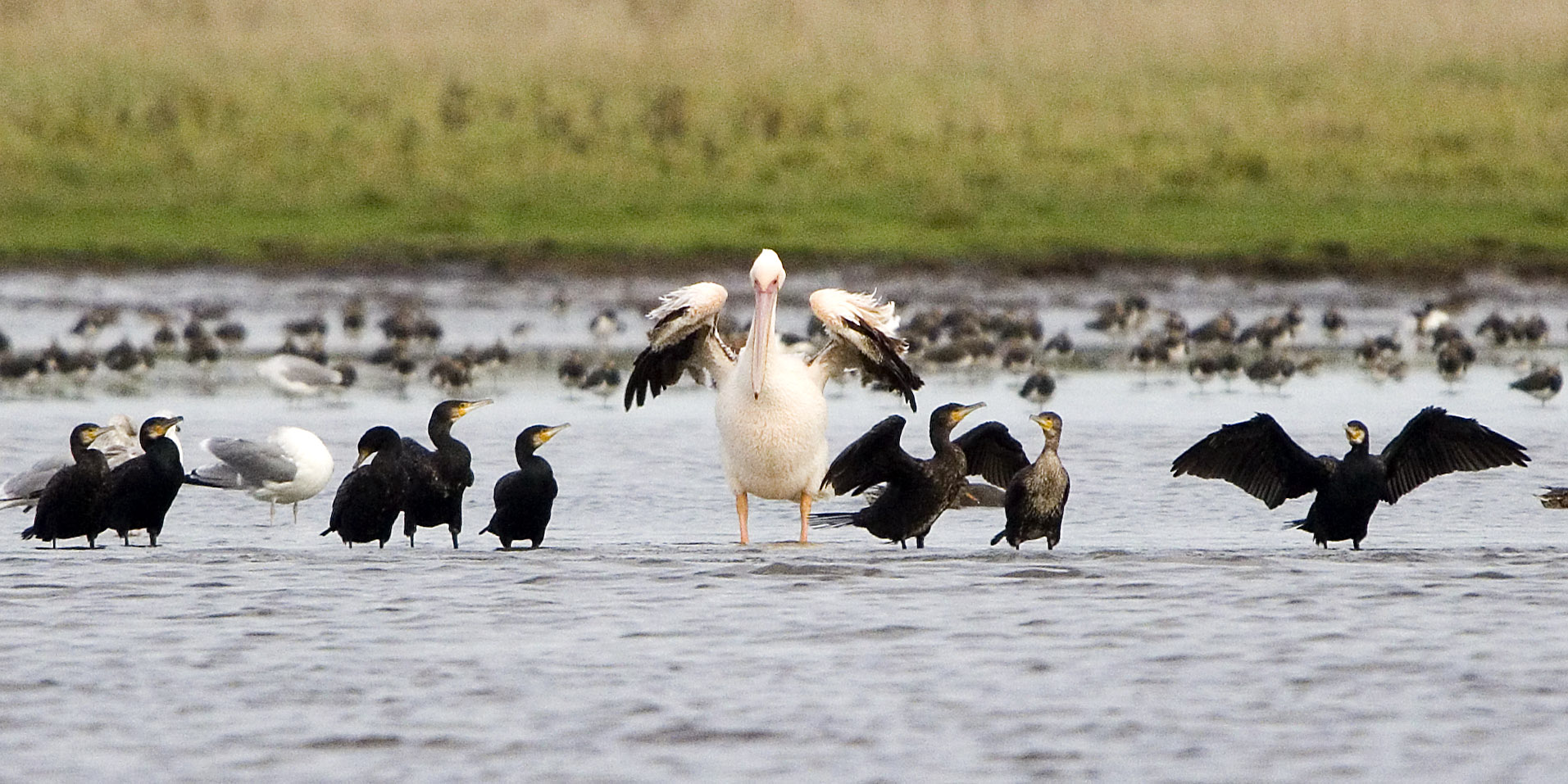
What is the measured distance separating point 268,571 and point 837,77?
35.6 m

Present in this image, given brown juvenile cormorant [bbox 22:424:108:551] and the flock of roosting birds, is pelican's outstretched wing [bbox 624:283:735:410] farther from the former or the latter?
brown juvenile cormorant [bbox 22:424:108:551]

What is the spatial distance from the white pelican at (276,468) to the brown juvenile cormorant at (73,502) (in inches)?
35.4

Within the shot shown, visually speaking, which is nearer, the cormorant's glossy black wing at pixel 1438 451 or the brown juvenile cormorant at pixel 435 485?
the cormorant's glossy black wing at pixel 1438 451

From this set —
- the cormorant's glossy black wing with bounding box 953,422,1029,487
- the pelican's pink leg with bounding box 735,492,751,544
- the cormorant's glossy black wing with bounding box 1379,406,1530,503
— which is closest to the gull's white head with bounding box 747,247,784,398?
the pelican's pink leg with bounding box 735,492,751,544

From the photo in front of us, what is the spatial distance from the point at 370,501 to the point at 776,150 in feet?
84.5

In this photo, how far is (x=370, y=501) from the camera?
9.98 metres

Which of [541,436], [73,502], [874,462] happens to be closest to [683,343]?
[541,436]

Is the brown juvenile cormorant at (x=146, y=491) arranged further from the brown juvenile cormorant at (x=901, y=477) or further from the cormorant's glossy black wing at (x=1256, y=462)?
the cormorant's glossy black wing at (x=1256, y=462)

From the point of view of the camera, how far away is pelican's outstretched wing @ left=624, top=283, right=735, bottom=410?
1024cm

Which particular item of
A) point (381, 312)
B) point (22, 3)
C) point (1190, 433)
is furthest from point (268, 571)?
point (22, 3)

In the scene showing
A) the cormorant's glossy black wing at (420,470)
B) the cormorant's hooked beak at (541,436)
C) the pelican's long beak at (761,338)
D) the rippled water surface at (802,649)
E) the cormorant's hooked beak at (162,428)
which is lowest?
the rippled water surface at (802,649)

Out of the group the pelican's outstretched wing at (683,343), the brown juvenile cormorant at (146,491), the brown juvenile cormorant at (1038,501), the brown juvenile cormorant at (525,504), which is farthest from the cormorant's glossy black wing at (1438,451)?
the brown juvenile cormorant at (146,491)

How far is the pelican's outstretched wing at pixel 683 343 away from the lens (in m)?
10.2

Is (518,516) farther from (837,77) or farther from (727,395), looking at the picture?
(837,77)
